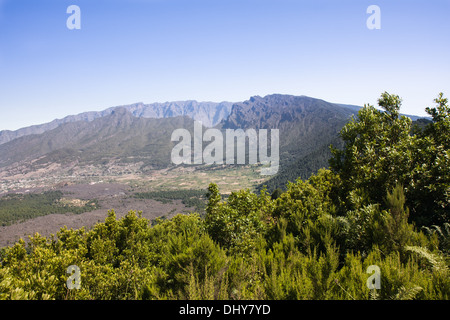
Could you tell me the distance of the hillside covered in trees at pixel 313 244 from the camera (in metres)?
5.92

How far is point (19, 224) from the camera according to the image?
14938cm

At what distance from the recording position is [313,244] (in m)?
10.3

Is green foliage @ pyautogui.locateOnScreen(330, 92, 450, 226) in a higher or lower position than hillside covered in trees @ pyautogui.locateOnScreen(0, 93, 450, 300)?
higher

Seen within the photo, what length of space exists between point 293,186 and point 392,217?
8.21 m

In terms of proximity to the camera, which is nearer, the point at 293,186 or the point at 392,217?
the point at 392,217

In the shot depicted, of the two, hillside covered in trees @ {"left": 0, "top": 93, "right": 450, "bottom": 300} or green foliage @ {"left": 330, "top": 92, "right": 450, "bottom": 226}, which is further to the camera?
green foliage @ {"left": 330, "top": 92, "right": 450, "bottom": 226}

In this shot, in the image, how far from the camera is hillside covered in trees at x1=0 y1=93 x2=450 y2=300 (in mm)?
5922

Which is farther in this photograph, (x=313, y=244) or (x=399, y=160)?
(x=399, y=160)

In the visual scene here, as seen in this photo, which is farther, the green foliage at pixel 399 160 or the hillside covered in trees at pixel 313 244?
the green foliage at pixel 399 160

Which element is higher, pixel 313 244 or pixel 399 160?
pixel 399 160

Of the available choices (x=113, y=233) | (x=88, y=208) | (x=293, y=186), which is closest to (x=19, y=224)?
(x=88, y=208)

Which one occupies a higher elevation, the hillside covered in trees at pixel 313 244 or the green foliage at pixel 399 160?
the green foliage at pixel 399 160

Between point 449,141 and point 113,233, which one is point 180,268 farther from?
point 449,141
